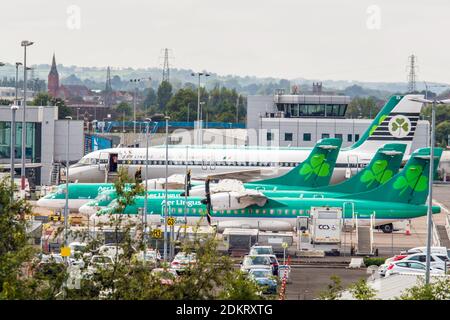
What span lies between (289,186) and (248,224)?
54.3ft

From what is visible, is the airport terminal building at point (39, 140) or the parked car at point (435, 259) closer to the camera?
the parked car at point (435, 259)

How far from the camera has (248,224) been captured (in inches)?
2908

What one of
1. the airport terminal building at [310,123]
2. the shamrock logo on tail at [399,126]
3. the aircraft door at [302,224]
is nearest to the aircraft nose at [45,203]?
the aircraft door at [302,224]

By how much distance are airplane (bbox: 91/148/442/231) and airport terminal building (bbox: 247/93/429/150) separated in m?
51.3

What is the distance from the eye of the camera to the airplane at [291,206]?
7281 centimetres

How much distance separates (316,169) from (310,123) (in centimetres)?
3813

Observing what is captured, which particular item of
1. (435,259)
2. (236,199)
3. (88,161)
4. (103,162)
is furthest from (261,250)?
(88,161)

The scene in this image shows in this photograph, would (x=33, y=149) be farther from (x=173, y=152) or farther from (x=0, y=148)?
(x=173, y=152)

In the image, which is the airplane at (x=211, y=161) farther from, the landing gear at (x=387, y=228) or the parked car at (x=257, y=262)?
the parked car at (x=257, y=262)

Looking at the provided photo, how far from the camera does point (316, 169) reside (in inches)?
3556

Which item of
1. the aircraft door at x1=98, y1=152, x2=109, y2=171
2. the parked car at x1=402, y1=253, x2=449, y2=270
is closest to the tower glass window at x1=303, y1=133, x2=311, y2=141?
the aircraft door at x1=98, y1=152, x2=109, y2=171

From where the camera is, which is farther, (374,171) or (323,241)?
(374,171)

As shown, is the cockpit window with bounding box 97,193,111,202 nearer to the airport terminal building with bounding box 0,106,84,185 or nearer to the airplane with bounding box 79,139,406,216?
the airplane with bounding box 79,139,406,216
